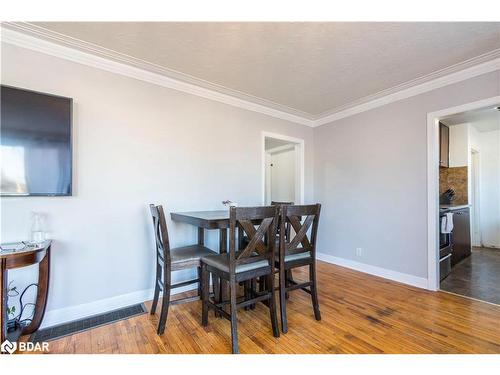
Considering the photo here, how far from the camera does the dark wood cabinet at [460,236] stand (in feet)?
11.5

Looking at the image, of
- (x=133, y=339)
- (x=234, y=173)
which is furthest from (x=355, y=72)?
(x=133, y=339)

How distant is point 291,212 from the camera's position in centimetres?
198

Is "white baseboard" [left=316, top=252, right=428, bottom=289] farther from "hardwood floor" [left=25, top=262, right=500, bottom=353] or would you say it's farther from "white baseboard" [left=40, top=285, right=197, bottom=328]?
"white baseboard" [left=40, top=285, right=197, bottom=328]

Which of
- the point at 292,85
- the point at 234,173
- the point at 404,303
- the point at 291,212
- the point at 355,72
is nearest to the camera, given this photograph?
the point at 291,212

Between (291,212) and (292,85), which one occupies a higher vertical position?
(292,85)

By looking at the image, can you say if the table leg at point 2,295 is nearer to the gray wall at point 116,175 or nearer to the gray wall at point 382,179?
the gray wall at point 116,175

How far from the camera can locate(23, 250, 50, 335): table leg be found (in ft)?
6.11

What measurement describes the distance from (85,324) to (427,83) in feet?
14.4

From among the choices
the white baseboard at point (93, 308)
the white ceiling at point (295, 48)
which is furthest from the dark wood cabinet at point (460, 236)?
the white baseboard at point (93, 308)

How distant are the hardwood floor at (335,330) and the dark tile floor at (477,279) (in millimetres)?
263

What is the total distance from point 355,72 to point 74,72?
9.38ft

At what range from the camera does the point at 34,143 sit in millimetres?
1944
